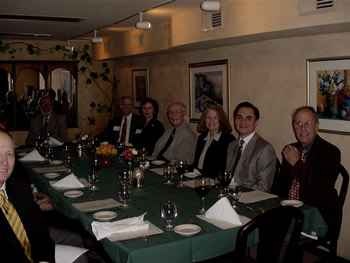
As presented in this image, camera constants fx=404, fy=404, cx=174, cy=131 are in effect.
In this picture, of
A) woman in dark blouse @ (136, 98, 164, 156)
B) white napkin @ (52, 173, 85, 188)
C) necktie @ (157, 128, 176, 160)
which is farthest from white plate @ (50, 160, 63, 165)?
woman in dark blouse @ (136, 98, 164, 156)

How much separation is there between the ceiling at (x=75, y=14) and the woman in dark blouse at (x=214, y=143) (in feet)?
4.09

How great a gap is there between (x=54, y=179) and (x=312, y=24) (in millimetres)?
2505

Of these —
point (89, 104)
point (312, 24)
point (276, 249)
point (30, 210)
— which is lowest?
point (276, 249)

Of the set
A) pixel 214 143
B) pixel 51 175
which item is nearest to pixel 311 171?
pixel 214 143

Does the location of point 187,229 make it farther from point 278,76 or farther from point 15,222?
point 278,76

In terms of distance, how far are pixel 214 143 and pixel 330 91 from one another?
1.22 meters

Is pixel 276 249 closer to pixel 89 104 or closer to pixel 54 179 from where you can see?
pixel 54 179

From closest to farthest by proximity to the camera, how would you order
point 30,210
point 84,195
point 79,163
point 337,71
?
point 30,210, point 84,195, point 337,71, point 79,163

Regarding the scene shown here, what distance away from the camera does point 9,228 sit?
6.64 feet

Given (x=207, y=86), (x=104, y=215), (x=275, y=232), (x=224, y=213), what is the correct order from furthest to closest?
(x=207, y=86) < (x=104, y=215) < (x=224, y=213) < (x=275, y=232)

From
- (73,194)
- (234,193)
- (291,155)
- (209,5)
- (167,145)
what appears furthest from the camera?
(167,145)

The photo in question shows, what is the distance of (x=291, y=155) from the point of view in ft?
10.1

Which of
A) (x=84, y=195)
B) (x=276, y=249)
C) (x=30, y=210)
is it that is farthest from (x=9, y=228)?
(x=276, y=249)

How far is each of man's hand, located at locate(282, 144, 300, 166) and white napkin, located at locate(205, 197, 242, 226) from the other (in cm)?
97
